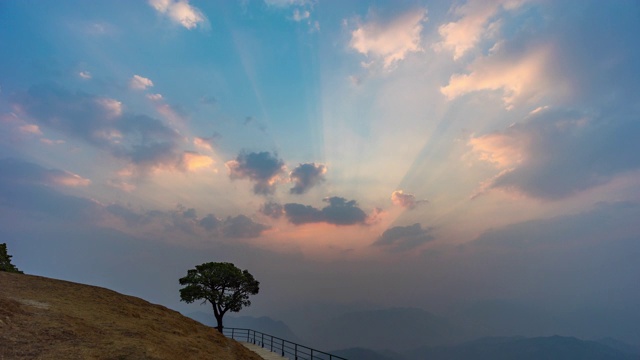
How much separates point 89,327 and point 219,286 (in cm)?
3065

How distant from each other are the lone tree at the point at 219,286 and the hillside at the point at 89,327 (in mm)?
20885

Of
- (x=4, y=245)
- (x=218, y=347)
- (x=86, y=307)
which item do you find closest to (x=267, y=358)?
(x=218, y=347)

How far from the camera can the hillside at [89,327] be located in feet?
41.2

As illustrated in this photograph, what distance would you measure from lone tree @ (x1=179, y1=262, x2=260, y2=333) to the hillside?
20.9 metres

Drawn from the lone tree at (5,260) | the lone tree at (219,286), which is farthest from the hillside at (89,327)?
the lone tree at (219,286)

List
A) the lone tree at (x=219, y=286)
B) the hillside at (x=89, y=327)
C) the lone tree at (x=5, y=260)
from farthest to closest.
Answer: the lone tree at (x=219, y=286), the lone tree at (x=5, y=260), the hillside at (x=89, y=327)

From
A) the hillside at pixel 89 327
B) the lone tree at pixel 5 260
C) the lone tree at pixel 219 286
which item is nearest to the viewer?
the hillside at pixel 89 327

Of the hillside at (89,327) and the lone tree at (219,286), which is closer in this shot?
the hillside at (89,327)

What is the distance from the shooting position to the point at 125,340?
14.5 metres

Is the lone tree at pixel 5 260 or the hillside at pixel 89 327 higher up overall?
the lone tree at pixel 5 260

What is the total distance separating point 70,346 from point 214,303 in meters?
32.1

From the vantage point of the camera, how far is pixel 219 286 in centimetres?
4444

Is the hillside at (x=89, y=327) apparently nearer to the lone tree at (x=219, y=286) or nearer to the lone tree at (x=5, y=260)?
the lone tree at (x=5, y=260)

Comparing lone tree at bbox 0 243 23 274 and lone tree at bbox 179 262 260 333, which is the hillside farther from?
lone tree at bbox 179 262 260 333
